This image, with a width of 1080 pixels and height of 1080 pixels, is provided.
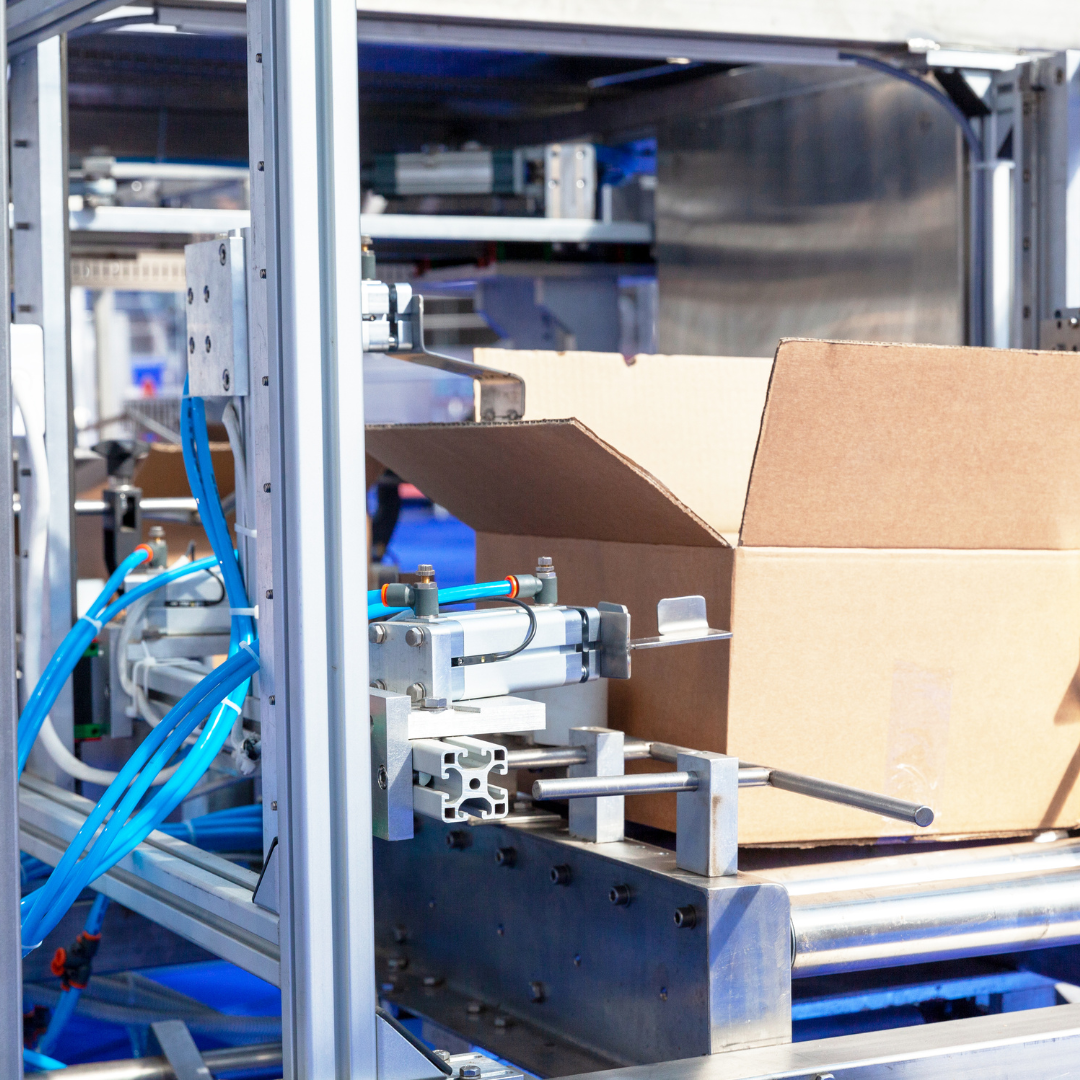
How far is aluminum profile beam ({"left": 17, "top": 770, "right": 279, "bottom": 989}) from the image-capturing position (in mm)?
1078

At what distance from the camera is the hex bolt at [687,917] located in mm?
1025

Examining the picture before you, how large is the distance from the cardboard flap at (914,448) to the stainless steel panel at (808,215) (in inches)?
40.0

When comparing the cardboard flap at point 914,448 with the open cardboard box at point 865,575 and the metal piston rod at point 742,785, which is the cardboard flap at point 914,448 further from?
the metal piston rod at point 742,785

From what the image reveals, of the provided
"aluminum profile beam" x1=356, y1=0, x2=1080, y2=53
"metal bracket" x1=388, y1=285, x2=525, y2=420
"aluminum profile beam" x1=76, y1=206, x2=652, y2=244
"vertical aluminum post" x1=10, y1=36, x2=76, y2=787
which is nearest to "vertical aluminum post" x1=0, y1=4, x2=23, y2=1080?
"metal bracket" x1=388, y1=285, x2=525, y2=420

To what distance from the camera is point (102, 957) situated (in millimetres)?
1877

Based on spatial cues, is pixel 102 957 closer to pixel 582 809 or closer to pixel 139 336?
pixel 582 809

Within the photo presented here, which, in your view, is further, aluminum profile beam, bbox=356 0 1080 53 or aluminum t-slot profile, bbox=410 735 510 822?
aluminum profile beam, bbox=356 0 1080 53

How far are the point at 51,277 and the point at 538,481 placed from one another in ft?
2.43

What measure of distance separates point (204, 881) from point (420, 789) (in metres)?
0.29

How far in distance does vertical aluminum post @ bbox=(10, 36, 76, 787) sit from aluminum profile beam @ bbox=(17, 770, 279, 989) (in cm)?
16

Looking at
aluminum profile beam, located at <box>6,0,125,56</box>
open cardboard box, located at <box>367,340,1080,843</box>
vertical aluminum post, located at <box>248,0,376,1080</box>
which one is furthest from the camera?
aluminum profile beam, located at <box>6,0,125,56</box>

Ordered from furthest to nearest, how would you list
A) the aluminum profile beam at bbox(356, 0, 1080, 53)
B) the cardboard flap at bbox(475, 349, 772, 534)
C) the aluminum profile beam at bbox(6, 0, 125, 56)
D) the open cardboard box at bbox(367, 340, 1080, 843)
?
the aluminum profile beam at bbox(356, 0, 1080, 53), the cardboard flap at bbox(475, 349, 772, 534), the aluminum profile beam at bbox(6, 0, 125, 56), the open cardboard box at bbox(367, 340, 1080, 843)

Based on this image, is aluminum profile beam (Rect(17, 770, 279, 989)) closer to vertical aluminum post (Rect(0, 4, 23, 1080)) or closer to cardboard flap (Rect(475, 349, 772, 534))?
vertical aluminum post (Rect(0, 4, 23, 1080))

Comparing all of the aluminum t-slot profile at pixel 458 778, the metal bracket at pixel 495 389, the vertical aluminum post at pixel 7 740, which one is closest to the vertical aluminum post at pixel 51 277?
the metal bracket at pixel 495 389
